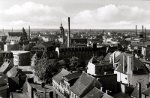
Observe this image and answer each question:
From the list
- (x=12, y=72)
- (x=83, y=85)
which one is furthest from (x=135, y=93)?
(x=12, y=72)

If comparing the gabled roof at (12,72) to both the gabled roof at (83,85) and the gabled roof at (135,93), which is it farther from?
the gabled roof at (135,93)

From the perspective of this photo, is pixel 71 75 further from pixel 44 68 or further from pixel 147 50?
pixel 147 50

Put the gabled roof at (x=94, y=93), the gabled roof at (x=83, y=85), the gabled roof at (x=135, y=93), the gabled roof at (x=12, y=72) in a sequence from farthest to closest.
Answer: the gabled roof at (x=12, y=72), the gabled roof at (x=83, y=85), the gabled roof at (x=135, y=93), the gabled roof at (x=94, y=93)

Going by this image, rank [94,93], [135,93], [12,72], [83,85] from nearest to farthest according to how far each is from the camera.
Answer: [94,93]
[135,93]
[83,85]
[12,72]

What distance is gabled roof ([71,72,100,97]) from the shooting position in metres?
28.6

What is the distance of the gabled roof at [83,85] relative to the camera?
28581mm

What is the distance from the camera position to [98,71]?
142 ft

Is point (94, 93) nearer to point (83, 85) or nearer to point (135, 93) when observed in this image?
point (83, 85)

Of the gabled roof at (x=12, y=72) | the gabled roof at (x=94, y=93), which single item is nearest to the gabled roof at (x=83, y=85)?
the gabled roof at (x=94, y=93)

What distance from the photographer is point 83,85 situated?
2977 cm

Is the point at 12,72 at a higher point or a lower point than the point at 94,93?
lower

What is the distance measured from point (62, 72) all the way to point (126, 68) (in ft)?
35.5

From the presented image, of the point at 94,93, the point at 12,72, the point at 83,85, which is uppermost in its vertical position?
the point at 83,85

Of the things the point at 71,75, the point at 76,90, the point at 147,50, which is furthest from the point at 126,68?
the point at 147,50
